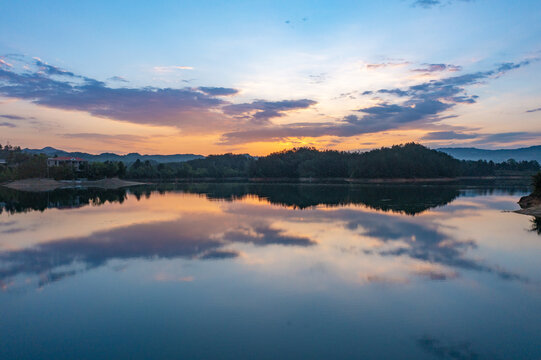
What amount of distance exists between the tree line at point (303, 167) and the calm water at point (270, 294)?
206 ft

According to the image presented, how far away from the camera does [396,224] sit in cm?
1936

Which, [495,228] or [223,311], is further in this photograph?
[495,228]

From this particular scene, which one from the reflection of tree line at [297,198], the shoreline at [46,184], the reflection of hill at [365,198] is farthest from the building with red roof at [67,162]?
the reflection of hill at [365,198]

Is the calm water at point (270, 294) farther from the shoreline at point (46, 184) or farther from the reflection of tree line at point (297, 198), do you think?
the shoreline at point (46, 184)

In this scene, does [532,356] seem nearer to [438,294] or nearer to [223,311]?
[438,294]

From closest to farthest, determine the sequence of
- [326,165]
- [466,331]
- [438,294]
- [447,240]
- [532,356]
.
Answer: [532,356]
[466,331]
[438,294]
[447,240]
[326,165]

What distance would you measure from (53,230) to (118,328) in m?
13.6

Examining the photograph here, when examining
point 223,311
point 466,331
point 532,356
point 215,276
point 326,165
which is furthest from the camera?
point 326,165

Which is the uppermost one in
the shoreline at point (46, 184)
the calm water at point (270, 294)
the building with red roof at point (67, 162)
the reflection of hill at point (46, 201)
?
the building with red roof at point (67, 162)

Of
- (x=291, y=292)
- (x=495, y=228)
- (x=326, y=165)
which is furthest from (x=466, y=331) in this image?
(x=326, y=165)

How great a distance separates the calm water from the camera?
6.08 meters

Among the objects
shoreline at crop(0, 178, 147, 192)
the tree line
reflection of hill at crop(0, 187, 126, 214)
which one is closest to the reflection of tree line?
reflection of hill at crop(0, 187, 126, 214)

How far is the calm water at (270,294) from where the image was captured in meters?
6.08

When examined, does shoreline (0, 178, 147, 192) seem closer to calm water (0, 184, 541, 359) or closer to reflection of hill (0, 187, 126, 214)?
reflection of hill (0, 187, 126, 214)
